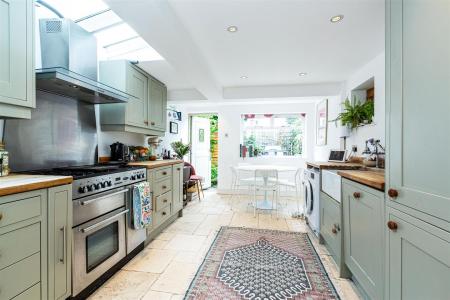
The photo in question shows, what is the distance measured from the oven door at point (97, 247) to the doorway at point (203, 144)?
366 cm

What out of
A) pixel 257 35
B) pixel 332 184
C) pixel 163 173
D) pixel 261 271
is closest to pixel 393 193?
pixel 332 184

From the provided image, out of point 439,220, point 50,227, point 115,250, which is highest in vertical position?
point 439,220

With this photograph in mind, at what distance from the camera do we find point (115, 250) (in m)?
1.89

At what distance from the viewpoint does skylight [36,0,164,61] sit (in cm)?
206

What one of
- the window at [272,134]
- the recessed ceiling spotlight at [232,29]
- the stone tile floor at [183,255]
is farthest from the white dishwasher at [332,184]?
the window at [272,134]

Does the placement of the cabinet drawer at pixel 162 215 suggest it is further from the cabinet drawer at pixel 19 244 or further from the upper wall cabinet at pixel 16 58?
the upper wall cabinet at pixel 16 58

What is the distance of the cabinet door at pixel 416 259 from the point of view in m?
0.85

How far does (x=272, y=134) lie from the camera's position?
5.29 meters

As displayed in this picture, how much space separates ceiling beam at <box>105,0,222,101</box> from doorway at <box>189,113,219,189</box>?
2.78 metres

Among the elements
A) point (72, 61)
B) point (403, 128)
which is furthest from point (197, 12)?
point (403, 128)

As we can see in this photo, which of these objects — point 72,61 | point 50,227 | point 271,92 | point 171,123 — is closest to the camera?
point 50,227

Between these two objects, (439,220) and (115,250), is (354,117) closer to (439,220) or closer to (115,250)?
(439,220)

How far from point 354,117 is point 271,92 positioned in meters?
1.54

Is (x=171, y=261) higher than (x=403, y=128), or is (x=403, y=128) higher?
(x=403, y=128)
